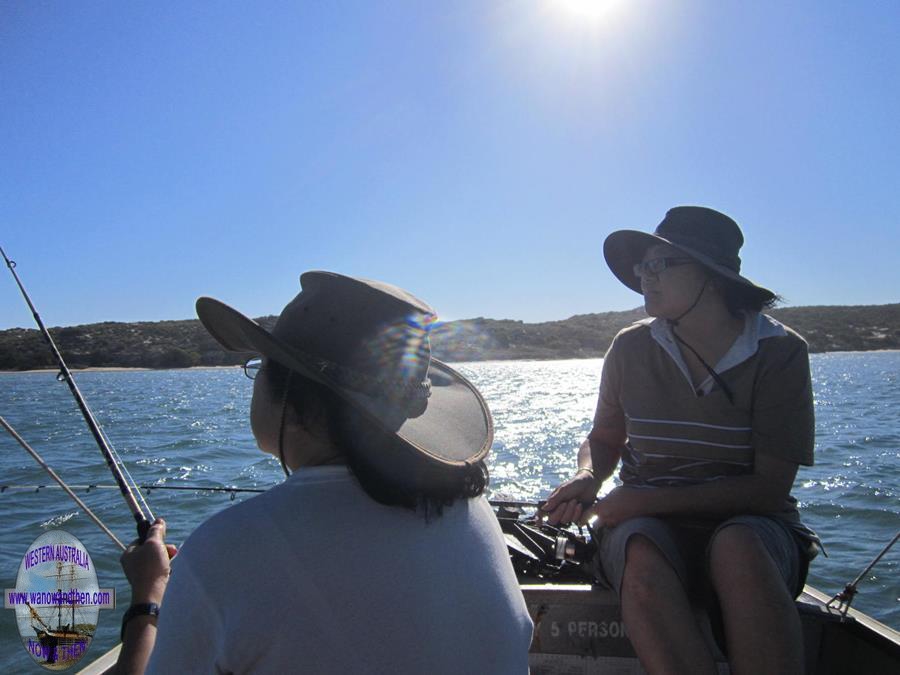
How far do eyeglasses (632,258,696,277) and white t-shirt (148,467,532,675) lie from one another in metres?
1.65

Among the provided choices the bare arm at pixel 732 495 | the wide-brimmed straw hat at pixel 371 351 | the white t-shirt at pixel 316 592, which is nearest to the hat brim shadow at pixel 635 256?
the bare arm at pixel 732 495

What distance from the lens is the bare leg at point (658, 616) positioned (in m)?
1.77

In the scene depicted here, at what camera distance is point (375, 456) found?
3.39 feet

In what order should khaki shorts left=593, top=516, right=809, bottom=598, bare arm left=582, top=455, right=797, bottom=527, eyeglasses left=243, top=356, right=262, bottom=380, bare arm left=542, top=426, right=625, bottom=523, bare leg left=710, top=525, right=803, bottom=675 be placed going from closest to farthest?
eyeglasses left=243, top=356, right=262, bottom=380 < bare leg left=710, top=525, right=803, bottom=675 < khaki shorts left=593, top=516, right=809, bottom=598 < bare arm left=582, top=455, right=797, bottom=527 < bare arm left=542, top=426, right=625, bottom=523

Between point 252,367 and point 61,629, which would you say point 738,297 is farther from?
point 61,629

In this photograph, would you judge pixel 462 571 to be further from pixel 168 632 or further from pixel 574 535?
pixel 574 535

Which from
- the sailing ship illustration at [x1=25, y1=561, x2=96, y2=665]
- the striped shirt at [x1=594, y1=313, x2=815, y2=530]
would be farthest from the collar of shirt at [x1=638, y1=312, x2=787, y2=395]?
the sailing ship illustration at [x1=25, y1=561, x2=96, y2=665]

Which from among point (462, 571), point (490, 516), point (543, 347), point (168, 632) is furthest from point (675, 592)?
point (543, 347)

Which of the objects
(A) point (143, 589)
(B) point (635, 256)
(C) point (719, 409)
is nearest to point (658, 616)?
(C) point (719, 409)

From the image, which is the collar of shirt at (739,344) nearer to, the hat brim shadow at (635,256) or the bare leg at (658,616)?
the hat brim shadow at (635,256)

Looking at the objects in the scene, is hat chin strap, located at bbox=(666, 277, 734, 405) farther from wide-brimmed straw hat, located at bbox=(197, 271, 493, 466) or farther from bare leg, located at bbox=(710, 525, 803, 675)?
wide-brimmed straw hat, located at bbox=(197, 271, 493, 466)

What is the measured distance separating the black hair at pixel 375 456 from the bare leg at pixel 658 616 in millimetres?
1032

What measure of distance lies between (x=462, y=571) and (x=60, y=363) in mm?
2606

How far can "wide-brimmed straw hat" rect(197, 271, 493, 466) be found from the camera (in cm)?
106
